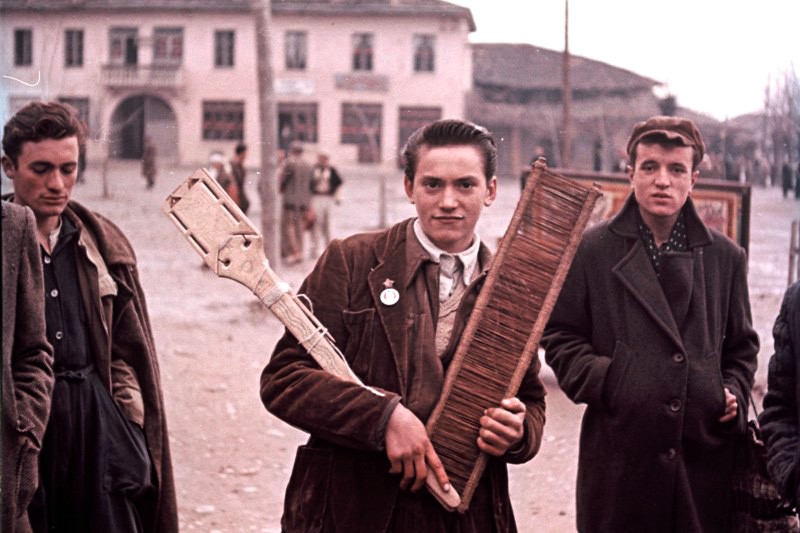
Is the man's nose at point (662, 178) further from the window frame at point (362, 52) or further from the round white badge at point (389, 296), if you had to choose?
the window frame at point (362, 52)

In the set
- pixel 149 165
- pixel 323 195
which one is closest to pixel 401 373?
pixel 149 165

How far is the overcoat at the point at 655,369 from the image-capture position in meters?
3.09

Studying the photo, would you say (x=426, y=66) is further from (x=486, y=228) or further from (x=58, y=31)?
(x=58, y=31)

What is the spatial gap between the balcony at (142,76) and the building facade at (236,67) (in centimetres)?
2

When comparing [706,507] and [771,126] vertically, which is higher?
[771,126]

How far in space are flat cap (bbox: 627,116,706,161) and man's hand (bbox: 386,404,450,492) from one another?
4.71ft

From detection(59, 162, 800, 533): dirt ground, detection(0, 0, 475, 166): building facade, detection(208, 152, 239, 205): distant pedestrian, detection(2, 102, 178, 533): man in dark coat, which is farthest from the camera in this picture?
detection(208, 152, 239, 205): distant pedestrian

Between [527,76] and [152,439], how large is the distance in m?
7.22

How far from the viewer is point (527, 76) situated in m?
9.66

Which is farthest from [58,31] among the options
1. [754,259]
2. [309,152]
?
[309,152]

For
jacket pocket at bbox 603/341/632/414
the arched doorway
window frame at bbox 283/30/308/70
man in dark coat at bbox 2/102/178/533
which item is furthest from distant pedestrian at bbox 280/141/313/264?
jacket pocket at bbox 603/341/632/414

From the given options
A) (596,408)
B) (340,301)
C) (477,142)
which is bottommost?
(596,408)

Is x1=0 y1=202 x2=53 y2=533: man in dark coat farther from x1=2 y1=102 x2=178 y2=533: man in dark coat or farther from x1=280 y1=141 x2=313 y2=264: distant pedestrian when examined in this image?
x1=280 y1=141 x2=313 y2=264: distant pedestrian

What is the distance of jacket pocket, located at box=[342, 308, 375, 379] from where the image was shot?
2.45 metres
